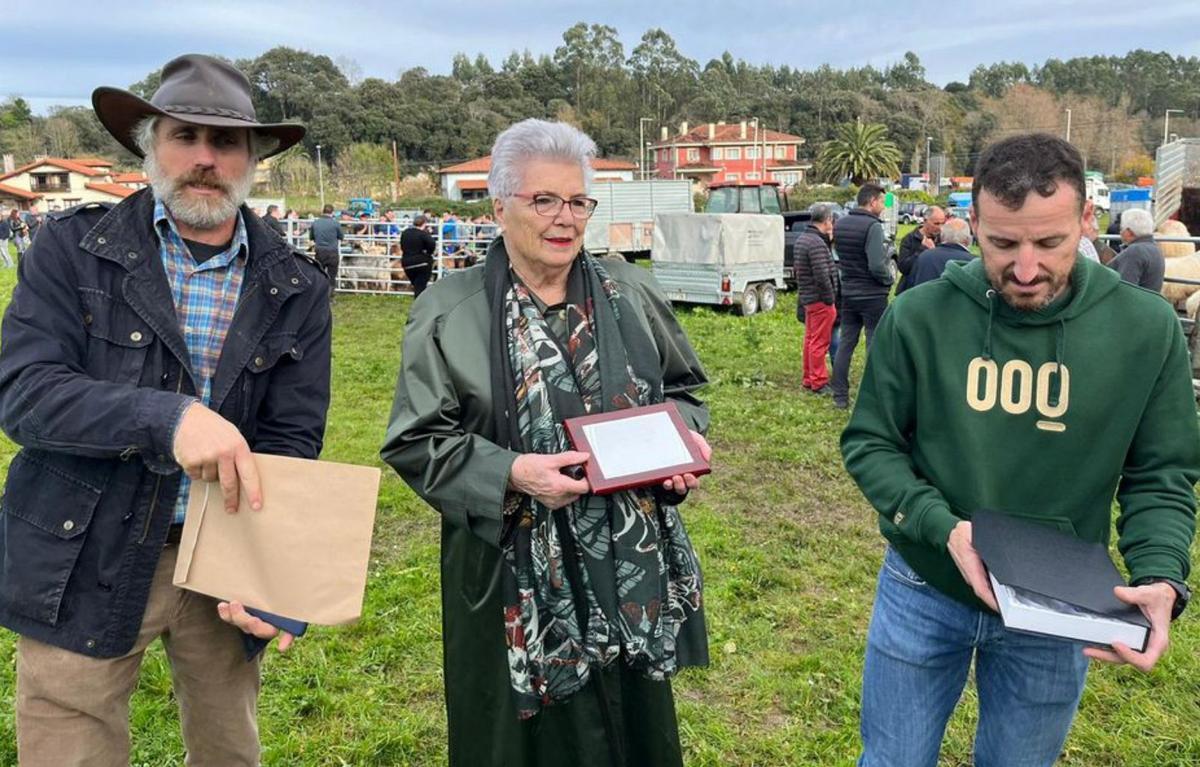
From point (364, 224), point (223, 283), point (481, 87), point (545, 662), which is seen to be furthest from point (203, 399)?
point (481, 87)

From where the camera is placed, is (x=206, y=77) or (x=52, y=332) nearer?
(x=52, y=332)

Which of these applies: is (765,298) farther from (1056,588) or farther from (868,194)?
(1056,588)

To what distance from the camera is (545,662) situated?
2105 millimetres

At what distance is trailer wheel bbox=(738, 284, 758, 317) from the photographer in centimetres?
1409

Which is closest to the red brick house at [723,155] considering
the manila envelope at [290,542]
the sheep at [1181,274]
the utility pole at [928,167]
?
A: the utility pole at [928,167]

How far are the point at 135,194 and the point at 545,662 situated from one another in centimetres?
156

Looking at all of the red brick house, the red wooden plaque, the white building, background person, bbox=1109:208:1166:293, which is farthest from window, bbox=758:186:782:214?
the red brick house

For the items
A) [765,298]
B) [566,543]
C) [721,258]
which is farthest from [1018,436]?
[765,298]

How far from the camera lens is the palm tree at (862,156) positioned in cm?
7556

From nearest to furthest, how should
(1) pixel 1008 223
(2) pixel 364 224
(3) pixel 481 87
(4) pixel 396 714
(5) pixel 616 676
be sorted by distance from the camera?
(1) pixel 1008 223, (5) pixel 616 676, (4) pixel 396 714, (2) pixel 364 224, (3) pixel 481 87

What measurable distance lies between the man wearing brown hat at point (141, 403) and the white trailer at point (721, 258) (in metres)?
12.0

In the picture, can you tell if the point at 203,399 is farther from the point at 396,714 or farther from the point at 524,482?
the point at 396,714

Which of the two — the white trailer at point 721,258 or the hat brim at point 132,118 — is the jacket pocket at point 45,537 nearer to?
the hat brim at point 132,118

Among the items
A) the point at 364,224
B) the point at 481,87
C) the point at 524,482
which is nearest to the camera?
the point at 524,482
